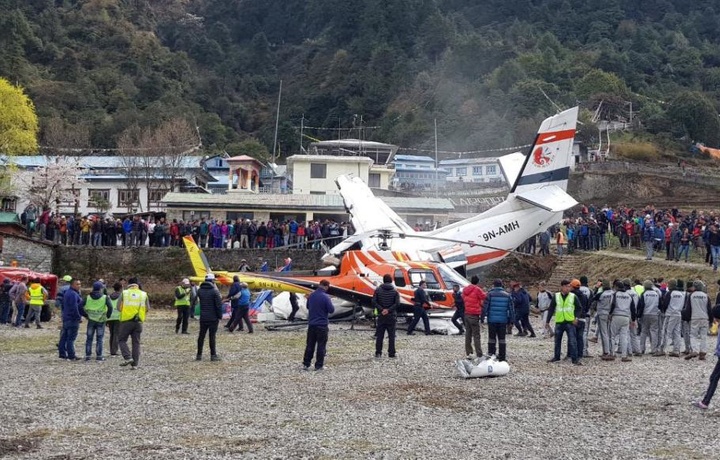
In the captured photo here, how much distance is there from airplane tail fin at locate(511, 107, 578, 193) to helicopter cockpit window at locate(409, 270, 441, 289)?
6668mm

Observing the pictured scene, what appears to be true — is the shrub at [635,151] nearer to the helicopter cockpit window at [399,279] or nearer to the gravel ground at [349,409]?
the helicopter cockpit window at [399,279]

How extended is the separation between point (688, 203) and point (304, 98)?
74.6 meters

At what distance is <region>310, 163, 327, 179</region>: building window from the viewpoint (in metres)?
59.6

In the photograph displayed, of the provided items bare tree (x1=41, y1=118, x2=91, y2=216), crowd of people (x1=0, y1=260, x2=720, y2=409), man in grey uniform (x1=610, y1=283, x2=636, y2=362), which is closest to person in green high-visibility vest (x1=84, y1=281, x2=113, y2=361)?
crowd of people (x1=0, y1=260, x2=720, y2=409)

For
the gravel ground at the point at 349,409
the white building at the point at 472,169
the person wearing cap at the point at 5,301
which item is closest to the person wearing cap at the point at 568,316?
the gravel ground at the point at 349,409

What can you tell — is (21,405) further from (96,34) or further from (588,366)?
(96,34)

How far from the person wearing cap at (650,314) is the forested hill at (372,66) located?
67852 mm

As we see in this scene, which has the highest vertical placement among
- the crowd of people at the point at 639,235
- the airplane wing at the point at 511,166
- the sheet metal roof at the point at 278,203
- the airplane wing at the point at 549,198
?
the airplane wing at the point at 511,166

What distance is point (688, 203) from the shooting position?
60.0 meters

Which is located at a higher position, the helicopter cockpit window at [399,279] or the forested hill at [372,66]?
the forested hill at [372,66]

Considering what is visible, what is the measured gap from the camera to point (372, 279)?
23000 mm

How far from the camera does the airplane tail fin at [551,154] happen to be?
91.0 ft

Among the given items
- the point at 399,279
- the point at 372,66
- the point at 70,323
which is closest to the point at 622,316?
the point at 399,279

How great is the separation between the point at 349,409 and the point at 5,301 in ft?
60.0
